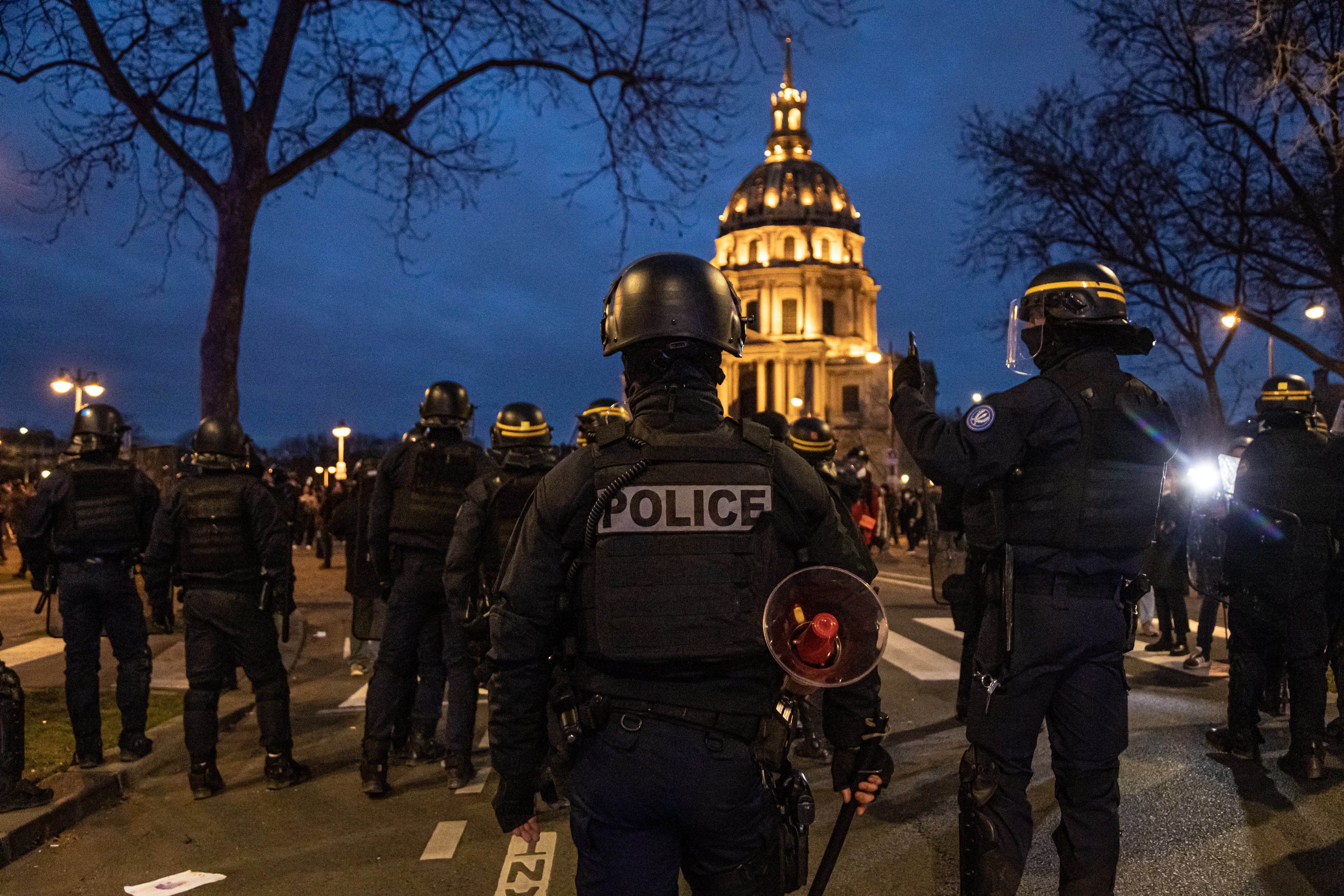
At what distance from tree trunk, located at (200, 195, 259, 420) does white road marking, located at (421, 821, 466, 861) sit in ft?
22.3

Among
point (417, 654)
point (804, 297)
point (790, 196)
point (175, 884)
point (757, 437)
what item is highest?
point (790, 196)

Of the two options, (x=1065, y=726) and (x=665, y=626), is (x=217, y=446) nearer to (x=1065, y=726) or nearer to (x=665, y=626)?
(x=665, y=626)

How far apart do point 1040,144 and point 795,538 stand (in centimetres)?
1791

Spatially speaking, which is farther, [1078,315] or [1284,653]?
[1284,653]

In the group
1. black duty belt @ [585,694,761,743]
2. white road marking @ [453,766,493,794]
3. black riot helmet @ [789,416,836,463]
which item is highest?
black riot helmet @ [789,416,836,463]

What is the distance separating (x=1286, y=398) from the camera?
570 centimetres

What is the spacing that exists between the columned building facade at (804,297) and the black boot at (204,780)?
314 ft

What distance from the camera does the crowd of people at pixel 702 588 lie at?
2.42 metres

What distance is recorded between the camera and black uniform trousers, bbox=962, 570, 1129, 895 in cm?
336

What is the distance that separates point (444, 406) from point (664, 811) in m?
4.13

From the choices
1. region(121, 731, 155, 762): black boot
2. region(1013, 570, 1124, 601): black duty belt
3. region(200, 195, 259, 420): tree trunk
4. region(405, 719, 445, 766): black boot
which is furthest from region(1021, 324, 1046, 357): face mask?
region(200, 195, 259, 420): tree trunk

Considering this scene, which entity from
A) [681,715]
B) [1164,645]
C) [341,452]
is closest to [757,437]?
[681,715]

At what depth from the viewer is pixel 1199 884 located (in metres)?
3.90

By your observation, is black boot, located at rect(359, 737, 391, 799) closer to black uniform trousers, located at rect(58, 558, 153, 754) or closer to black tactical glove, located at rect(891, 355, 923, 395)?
black uniform trousers, located at rect(58, 558, 153, 754)
